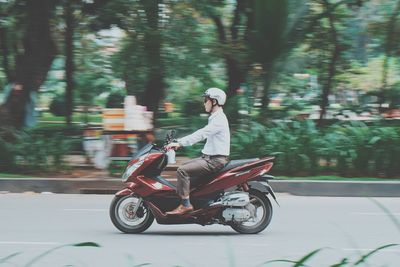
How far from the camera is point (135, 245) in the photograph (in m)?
7.99

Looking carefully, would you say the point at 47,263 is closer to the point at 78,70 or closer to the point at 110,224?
the point at 110,224

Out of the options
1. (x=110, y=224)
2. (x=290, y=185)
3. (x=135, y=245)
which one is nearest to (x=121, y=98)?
(x=290, y=185)

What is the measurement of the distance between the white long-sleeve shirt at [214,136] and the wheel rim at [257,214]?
66 cm

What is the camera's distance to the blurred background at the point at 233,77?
550 inches

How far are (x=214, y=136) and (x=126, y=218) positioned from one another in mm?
1409

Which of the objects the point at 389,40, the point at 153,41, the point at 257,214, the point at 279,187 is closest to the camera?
the point at 257,214

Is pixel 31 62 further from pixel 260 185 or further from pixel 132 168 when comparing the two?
pixel 260 185

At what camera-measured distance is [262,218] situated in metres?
8.71

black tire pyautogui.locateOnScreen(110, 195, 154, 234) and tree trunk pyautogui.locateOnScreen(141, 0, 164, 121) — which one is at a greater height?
tree trunk pyautogui.locateOnScreen(141, 0, 164, 121)

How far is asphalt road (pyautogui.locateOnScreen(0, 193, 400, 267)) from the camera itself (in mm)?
7148

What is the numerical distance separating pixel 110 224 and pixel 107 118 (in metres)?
5.37

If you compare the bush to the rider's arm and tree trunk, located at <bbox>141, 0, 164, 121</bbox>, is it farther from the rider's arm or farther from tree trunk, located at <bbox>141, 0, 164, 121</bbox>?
the rider's arm

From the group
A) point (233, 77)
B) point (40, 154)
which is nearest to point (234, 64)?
point (233, 77)

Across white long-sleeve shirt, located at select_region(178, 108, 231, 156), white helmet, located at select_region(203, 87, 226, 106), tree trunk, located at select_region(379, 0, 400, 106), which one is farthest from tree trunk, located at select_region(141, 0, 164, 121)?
white long-sleeve shirt, located at select_region(178, 108, 231, 156)
